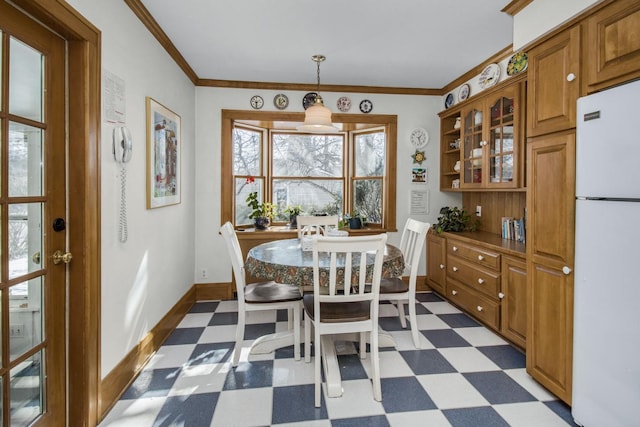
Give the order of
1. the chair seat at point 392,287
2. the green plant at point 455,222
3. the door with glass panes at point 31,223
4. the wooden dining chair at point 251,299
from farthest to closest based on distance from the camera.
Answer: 1. the green plant at point 455,222
2. the chair seat at point 392,287
3. the wooden dining chair at point 251,299
4. the door with glass panes at point 31,223

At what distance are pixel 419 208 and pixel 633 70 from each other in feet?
9.35

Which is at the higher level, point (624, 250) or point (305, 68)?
point (305, 68)

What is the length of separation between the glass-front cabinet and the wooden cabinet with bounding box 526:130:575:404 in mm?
889

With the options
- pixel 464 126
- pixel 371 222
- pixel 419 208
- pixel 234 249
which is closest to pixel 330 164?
pixel 371 222

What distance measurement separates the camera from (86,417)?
5.91 feet

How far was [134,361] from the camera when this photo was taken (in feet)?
7.61

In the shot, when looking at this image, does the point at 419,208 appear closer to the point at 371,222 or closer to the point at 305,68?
the point at 371,222

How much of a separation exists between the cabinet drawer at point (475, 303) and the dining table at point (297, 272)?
95cm

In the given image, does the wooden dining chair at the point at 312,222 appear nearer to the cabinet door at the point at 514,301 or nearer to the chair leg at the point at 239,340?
the chair leg at the point at 239,340

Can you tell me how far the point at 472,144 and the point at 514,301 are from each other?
5.51ft

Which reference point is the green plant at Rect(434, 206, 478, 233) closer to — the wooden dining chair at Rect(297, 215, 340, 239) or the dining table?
the wooden dining chair at Rect(297, 215, 340, 239)

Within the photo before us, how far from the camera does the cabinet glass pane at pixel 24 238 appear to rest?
147 centimetres

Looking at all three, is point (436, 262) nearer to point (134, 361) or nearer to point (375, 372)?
point (375, 372)

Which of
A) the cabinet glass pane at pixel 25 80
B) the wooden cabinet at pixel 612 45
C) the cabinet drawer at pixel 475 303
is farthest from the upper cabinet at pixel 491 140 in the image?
the cabinet glass pane at pixel 25 80
